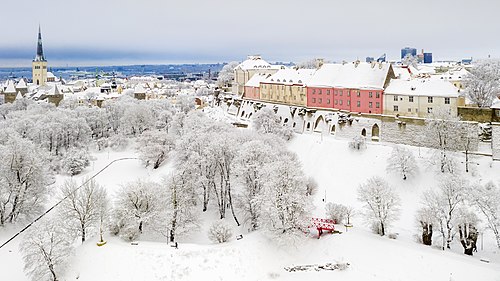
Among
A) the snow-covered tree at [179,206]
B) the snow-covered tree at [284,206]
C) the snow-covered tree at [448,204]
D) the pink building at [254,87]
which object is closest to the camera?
the snow-covered tree at [448,204]

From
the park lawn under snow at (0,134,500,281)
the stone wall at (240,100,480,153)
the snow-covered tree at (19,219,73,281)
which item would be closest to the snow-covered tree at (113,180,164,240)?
the park lawn under snow at (0,134,500,281)

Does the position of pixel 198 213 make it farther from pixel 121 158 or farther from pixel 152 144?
pixel 121 158

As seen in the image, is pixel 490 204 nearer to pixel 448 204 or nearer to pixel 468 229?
pixel 468 229

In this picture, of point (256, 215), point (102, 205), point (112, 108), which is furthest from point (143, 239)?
point (112, 108)

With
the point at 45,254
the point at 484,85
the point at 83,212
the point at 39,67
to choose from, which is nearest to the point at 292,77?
the point at 484,85

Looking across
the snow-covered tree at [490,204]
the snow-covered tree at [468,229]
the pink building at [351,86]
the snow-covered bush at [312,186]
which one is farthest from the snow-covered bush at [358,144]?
the snow-covered tree at [468,229]

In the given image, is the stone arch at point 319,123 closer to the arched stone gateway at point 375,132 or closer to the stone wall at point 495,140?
the arched stone gateway at point 375,132

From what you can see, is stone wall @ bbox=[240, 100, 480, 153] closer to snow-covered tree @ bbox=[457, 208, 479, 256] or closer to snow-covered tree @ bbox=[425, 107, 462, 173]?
snow-covered tree @ bbox=[425, 107, 462, 173]
